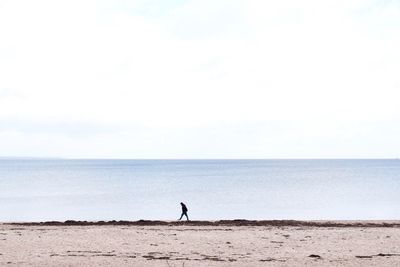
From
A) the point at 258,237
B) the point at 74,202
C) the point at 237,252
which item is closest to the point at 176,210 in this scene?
the point at 74,202

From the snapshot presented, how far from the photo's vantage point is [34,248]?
2053 centimetres

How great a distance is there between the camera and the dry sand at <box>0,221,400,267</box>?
1830 centimetres

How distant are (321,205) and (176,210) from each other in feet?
64.3

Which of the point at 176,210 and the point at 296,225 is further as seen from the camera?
the point at 176,210

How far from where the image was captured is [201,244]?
21.8 meters

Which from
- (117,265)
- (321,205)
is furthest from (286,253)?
(321,205)

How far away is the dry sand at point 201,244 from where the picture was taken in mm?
18297

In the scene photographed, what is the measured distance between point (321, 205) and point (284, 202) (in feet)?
18.1

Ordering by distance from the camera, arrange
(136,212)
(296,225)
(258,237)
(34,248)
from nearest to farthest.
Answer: (34,248) → (258,237) → (296,225) → (136,212)

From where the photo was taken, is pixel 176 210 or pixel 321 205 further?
pixel 321 205

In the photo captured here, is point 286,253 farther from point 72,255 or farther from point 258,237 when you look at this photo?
point 72,255

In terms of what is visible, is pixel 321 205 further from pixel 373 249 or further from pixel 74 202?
pixel 373 249

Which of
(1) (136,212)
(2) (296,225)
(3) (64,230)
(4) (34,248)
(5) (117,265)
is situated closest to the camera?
(5) (117,265)

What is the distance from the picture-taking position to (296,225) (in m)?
28.5
